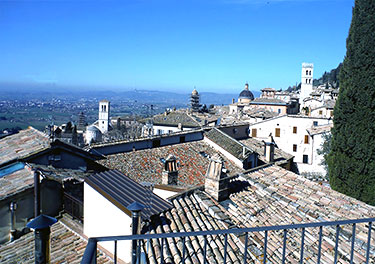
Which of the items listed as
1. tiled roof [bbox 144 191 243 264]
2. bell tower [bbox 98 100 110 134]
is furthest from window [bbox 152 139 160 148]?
bell tower [bbox 98 100 110 134]

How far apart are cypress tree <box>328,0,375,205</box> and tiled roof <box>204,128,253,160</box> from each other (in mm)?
5194

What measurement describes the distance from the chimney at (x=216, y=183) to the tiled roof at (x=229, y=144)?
10.4m

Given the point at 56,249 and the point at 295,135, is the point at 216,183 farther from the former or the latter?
the point at 295,135

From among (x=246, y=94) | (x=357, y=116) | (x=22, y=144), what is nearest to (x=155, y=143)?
(x=22, y=144)

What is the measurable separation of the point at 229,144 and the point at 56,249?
1534 cm

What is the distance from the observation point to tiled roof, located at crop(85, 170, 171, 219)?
6.72 meters

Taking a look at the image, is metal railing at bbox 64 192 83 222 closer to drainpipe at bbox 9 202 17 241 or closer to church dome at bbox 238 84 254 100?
drainpipe at bbox 9 202 17 241

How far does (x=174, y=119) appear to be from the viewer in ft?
134

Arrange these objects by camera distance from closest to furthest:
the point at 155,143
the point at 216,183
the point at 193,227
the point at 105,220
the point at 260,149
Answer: the point at 105,220, the point at 193,227, the point at 216,183, the point at 155,143, the point at 260,149

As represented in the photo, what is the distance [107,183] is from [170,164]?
4.19 metres

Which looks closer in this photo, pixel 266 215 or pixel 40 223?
pixel 40 223

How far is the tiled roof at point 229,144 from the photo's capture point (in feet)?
65.7

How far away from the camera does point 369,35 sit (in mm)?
15188

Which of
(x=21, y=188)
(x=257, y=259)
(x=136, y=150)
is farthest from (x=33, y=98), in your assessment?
(x=257, y=259)
